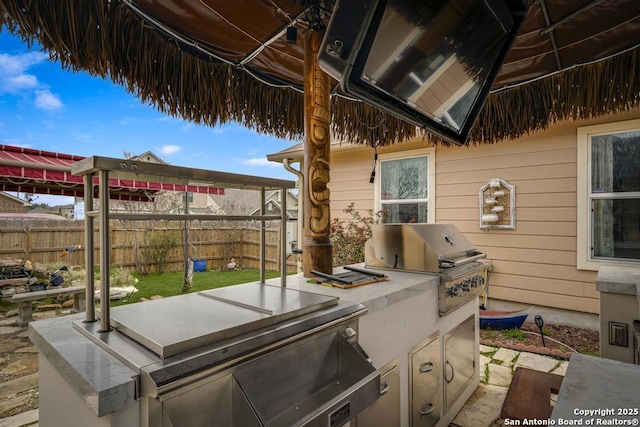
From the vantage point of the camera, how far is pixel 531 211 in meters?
4.39

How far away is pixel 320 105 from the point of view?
2029 millimetres

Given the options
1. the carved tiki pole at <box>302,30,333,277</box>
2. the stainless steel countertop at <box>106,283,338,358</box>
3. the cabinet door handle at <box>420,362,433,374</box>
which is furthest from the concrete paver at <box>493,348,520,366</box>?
the stainless steel countertop at <box>106,283,338,358</box>

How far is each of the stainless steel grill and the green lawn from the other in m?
4.95

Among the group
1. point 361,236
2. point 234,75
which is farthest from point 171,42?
point 361,236

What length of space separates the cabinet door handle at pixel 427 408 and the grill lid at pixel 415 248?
2.85 ft

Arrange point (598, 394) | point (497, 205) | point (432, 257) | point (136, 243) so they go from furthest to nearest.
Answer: point (136, 243), point (497, 205), point (432, 257), point (598, 394)

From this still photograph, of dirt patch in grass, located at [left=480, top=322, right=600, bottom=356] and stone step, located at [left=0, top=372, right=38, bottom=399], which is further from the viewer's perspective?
dirt patch in grass, located at [left=480, top=322, right=600, bottom=356]

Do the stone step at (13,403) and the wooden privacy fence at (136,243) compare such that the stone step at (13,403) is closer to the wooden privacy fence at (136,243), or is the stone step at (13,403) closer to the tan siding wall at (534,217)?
the wooden privacy fence at (136,243)

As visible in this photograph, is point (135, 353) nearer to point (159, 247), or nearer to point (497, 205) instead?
point (497, 205)

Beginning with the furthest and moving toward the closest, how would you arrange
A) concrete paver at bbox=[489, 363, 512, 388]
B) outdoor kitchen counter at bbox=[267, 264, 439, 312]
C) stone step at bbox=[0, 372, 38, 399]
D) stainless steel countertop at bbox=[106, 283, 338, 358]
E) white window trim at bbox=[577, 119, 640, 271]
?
white window trim at bbox=[577, 119, 640, 271]
concrete paver at bbox=[489, 363, 512, 388]
stone step at bbox=[0, 372, 38, 399]
outdoor kitchen counter at bbox=[267, 264, 439, 312]
stainless steel countertop at bbox=[106, 283, 338, 358]

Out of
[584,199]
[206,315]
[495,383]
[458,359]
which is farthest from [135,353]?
[584,199]

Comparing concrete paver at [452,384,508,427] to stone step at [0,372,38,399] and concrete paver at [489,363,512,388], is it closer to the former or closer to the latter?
concrete paver at [489,363,512,388]

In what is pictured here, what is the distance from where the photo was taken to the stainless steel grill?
226cm

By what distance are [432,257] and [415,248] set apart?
14 centimetres
